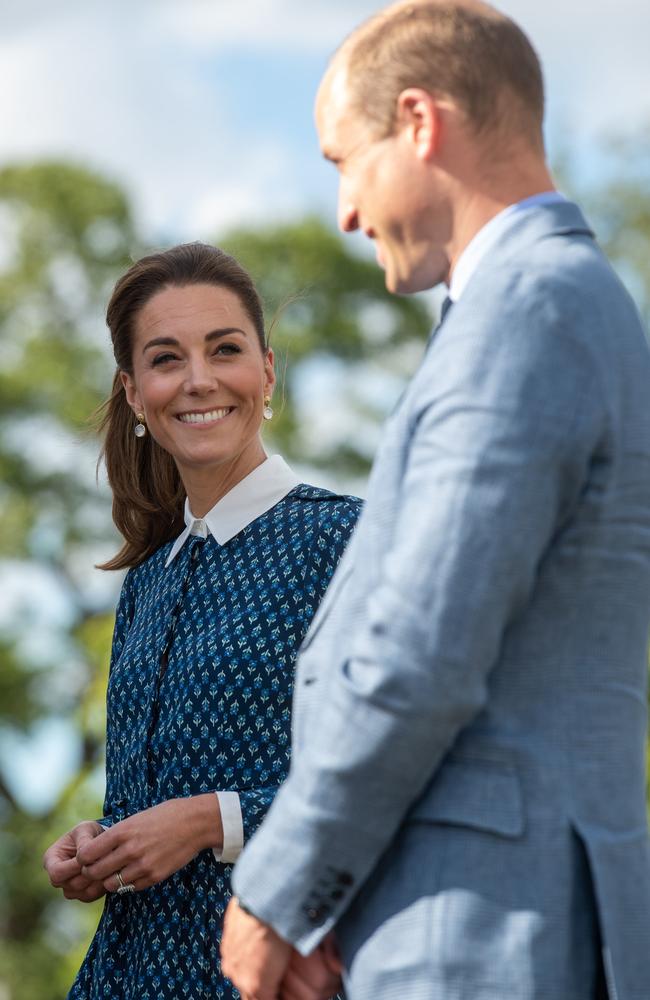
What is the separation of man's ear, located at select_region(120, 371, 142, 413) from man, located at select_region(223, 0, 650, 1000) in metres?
1.56

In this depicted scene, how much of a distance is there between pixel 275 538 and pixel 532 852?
4.52ft

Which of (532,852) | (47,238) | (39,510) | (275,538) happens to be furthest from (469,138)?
(47,238)

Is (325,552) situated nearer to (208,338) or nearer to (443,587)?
(208,338)

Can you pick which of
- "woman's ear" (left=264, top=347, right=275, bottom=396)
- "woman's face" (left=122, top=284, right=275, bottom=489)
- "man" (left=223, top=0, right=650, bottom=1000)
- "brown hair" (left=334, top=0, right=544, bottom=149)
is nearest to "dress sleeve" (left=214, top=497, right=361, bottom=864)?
"woman's face" (left=122, top=284, right=275, bottom=489)

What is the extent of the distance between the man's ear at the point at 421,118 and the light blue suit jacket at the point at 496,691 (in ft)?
0.57

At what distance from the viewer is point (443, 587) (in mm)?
1791

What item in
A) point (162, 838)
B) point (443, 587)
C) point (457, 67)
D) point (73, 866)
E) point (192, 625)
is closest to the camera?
point (443, 587)

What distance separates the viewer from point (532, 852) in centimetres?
182

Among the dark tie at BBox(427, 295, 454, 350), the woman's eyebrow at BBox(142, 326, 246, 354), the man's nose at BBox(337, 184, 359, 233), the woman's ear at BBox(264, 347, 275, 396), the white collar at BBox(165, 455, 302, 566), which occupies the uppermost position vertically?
the woman's eyebrow at BBox(142, 326, 246, 354)

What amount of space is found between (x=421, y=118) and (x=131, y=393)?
1.64 m

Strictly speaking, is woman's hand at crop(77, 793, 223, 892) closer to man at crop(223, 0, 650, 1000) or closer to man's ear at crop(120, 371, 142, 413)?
man at crop(223, 0, 650, 1000)

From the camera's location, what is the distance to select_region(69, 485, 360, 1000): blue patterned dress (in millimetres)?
2920

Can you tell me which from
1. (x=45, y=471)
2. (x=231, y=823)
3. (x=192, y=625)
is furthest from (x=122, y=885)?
(x=45, y=471)

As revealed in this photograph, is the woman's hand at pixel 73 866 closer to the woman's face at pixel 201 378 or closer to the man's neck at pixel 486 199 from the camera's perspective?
the woman's face at pixel 201 378
